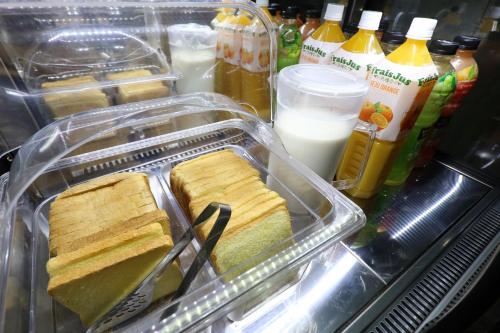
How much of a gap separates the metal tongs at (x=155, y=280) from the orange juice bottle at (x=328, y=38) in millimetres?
639

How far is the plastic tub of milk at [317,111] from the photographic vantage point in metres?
0.60

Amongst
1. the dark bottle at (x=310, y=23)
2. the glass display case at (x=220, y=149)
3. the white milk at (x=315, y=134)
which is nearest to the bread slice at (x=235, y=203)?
the glass display case at (x=220, y=149)

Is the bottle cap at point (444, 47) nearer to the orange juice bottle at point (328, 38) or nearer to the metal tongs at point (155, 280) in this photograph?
the orange juice bottle at point (328, 38)

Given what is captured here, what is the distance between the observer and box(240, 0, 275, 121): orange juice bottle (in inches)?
36.1

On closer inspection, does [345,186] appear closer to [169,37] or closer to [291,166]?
[291,166]

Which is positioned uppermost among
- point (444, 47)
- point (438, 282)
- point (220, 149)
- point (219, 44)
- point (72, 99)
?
point (444, 47)

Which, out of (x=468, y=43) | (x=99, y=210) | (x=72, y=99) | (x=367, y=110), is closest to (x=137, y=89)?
(x=72, y=99)

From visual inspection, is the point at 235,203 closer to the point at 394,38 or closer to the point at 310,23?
the point at 394,38

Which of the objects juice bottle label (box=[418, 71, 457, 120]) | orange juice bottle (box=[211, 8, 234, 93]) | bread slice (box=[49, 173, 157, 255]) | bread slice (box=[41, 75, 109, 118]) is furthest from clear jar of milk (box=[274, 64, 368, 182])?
bread slice (box=[41, 75, 109, 118])

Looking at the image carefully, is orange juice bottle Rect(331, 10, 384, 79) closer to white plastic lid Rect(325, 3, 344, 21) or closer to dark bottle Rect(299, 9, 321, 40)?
white plastic lid Rect(325, 3, 344, 21)

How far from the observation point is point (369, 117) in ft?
2.40

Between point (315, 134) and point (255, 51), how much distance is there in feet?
1.49

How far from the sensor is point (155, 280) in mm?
435

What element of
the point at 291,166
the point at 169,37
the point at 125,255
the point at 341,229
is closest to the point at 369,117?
the point at 291,166
